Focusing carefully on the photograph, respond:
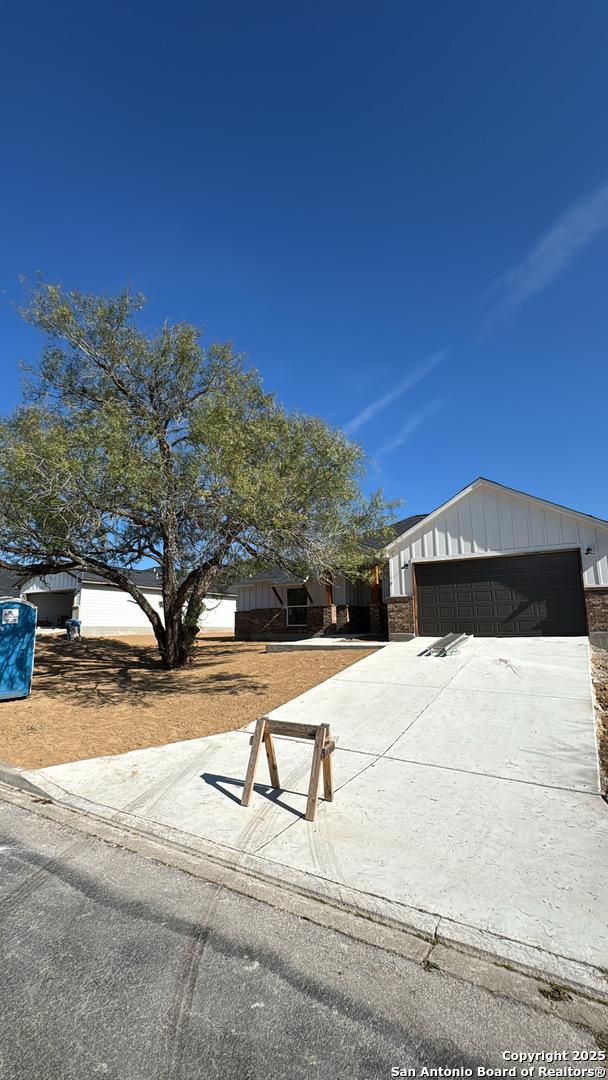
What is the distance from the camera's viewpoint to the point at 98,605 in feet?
96.2

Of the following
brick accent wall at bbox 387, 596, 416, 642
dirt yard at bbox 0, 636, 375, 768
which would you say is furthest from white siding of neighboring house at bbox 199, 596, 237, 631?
brick accent wall at bbox 387, 596, 416, 642

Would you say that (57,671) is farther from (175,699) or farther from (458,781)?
(458,781)

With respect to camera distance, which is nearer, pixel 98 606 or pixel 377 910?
pixel 377 910

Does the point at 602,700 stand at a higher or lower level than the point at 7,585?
lower

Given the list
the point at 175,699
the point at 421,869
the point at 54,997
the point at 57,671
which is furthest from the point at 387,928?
the point at 57,671

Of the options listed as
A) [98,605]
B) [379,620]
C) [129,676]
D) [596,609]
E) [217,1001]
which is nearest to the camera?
[217,1001]

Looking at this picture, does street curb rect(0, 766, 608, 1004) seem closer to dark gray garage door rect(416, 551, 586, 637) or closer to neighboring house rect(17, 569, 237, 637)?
dark gray garage door rect(416, 551, 586, 637)

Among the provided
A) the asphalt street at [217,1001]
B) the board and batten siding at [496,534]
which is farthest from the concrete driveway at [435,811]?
the board and batten siding at [496,534]

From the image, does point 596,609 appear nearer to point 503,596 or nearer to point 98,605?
point 503,596

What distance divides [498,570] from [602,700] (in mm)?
7329

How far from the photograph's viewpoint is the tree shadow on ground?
32.0ft

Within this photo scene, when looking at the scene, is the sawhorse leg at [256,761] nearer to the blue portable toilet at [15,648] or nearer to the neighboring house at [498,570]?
the blue portable toilet at [15,648]

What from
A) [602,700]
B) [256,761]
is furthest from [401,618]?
[256,761]

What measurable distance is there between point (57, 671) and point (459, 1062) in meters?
12.6
